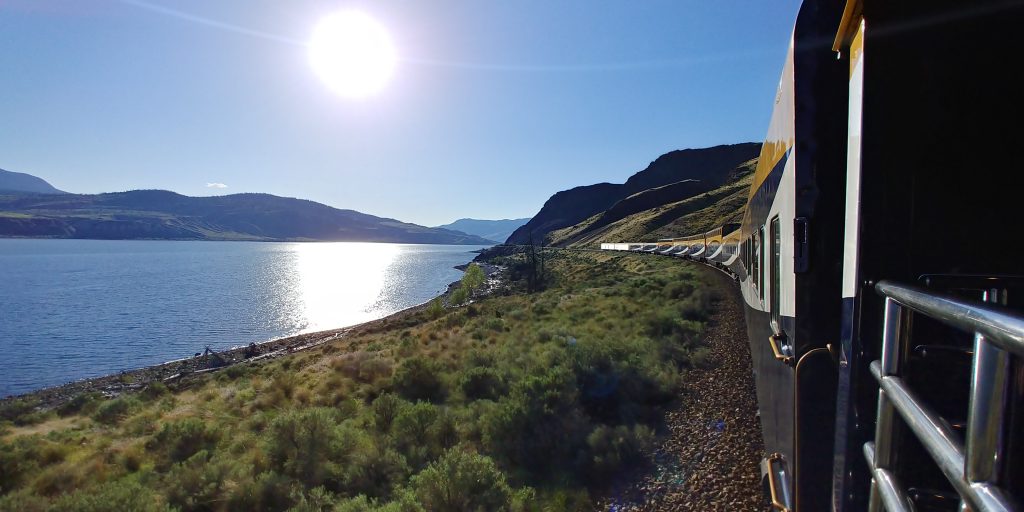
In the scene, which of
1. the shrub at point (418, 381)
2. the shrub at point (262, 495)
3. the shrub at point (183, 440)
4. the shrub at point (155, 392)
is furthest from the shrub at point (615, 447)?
the shrub at point (155, 392)

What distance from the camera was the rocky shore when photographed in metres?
6.44

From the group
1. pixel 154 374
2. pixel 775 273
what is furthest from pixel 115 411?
pixel 775 273

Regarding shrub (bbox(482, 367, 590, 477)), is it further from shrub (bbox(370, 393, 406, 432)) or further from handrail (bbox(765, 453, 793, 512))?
handrail (bbox(765, 453, 793, 512))

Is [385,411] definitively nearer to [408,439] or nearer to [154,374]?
[408,439]

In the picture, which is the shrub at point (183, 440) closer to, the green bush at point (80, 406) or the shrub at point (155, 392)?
the shrub at point (155, 392)

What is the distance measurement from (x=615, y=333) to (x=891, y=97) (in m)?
14.3

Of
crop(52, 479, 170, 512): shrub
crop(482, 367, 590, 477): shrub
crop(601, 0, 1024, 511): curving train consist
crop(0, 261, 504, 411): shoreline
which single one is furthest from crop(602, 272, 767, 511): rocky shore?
crop(0, 261, 504, 411): shoreline

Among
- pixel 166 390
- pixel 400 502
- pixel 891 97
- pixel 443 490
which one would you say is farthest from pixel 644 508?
pixel 166 390

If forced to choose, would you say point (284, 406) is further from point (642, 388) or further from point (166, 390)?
point (166, 390)

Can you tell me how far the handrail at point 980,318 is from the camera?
27.6 inches

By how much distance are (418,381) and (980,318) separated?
44.4 feet

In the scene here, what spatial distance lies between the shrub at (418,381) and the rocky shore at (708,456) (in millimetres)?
6429

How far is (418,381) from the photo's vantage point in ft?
44.2

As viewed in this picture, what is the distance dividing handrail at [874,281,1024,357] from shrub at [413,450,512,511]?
6.79 metres
